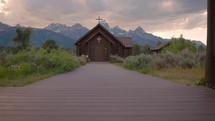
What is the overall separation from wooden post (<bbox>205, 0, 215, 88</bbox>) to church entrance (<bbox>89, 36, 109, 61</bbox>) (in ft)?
102

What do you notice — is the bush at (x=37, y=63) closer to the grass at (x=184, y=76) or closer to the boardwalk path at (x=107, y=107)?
the grass at (x=184, y=76)

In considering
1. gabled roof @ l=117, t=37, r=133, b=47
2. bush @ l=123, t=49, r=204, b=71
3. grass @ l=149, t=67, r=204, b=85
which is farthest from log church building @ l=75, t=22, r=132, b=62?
grass @ l=149, t=67, r=204, b=85

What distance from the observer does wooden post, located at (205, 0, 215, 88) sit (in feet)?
28.2

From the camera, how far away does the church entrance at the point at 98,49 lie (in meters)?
39.8

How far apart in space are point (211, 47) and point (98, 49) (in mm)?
31314

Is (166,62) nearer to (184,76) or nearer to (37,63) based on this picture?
(184,76)

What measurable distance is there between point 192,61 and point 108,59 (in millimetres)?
21692

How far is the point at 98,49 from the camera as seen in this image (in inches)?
1566

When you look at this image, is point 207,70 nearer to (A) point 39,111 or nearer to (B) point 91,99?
(B) point 91,99

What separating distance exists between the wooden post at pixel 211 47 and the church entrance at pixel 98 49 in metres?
31.1

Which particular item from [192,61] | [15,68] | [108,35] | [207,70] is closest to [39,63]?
[15,68]

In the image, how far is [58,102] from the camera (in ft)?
20.7

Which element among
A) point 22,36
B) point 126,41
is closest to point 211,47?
point 126,41

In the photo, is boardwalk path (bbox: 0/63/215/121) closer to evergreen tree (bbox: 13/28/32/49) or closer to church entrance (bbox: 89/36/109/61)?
church entrance (bbox: 89/36/109/61)
